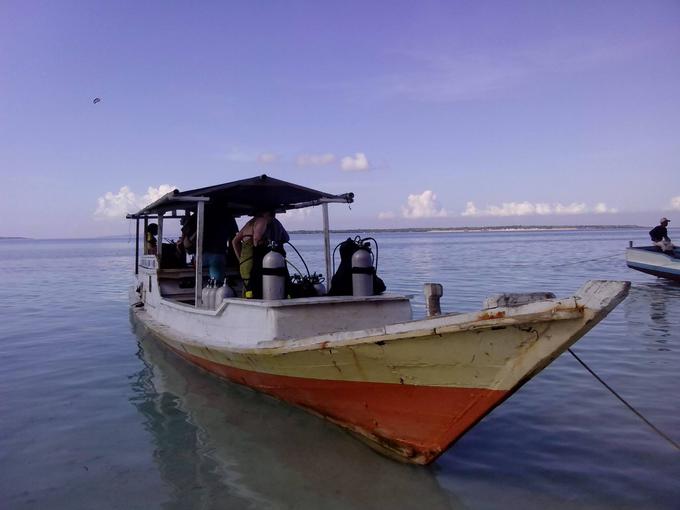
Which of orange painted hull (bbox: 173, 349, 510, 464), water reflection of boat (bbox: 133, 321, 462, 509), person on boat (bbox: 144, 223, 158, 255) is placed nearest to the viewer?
orange painted hull (bbox: 173, 349, 510, 464)

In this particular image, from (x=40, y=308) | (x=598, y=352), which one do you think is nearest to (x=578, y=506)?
(x=598, y=352)

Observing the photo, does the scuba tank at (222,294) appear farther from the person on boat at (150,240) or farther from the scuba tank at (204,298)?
the person on boat at (150,240)

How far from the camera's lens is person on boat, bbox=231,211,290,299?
21.0ft

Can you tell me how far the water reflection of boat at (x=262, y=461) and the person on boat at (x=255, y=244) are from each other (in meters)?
1.43

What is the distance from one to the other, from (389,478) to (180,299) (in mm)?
5924

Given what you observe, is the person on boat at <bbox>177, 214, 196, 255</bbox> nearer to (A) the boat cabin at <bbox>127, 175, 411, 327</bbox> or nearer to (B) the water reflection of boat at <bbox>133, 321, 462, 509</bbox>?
(A) the boat cabin at <bbox>127, 175, 411, 327</bbox>

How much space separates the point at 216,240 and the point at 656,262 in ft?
50.2

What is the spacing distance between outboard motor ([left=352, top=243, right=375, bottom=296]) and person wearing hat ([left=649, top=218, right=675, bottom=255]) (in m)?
15.5

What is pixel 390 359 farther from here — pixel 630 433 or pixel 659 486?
pixel 630 433

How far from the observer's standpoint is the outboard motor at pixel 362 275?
621cm

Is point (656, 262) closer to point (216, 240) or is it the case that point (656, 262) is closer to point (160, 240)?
point (216, 240)

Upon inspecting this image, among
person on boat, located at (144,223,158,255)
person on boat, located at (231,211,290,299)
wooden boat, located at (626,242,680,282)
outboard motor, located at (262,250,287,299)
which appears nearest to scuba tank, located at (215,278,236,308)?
person on boat, located at (231,211,290,299)

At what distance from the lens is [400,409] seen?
14.5ft

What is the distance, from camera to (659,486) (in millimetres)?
4234
